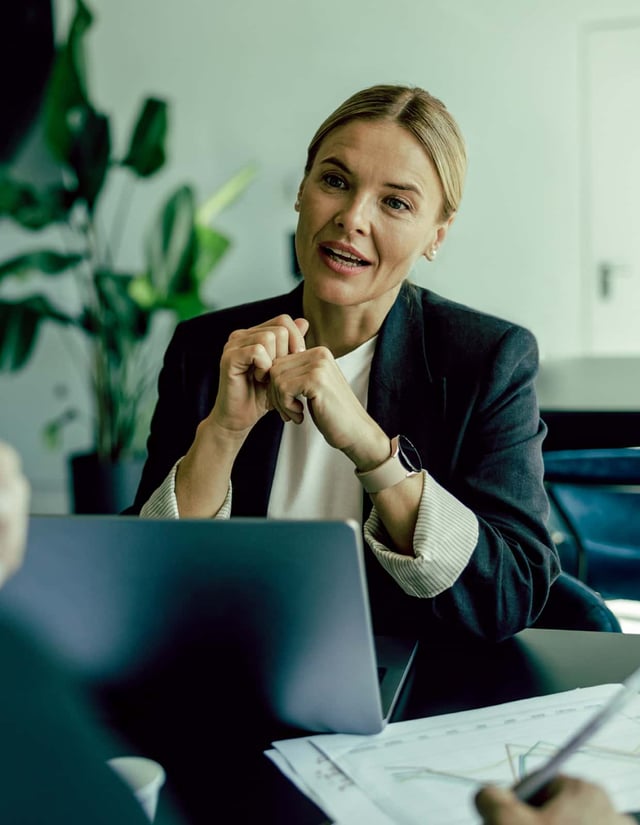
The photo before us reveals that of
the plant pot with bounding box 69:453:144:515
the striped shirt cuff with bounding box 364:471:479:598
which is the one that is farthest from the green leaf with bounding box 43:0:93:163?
the striped shirt cuff with bounding box 364:471:479:598

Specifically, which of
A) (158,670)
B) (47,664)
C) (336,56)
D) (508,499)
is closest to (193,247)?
(336,56)

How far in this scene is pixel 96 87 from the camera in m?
4.58

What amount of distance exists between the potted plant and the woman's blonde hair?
2.28 metres

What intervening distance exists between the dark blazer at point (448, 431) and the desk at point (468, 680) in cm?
7

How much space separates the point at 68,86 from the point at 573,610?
3.08 meters

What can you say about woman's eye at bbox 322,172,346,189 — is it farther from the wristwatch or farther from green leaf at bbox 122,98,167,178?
green leaf at bbox 122,98,167,178

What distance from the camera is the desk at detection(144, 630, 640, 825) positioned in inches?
28.6

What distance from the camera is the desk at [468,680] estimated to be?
0.73 meters

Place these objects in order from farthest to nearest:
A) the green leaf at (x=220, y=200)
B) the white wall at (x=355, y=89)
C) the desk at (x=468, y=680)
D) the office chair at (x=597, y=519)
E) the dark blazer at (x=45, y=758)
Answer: the white wall at (x=355, y=89) → the green leaf at (x=220, y=200) → the office chair at (x=597, y=519) → the desk at (x=468, y=680) → the dark blazer at (x=45, y=758)

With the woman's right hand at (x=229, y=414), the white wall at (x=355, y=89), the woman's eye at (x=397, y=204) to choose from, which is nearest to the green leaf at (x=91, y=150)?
the white wall at (x=355, y=89)

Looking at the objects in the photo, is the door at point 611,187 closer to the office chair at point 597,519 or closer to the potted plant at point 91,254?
the potted plant at point 91,254

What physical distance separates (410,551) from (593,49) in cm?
344

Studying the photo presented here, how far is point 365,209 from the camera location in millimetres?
1363

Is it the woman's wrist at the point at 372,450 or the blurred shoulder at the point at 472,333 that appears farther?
the blurred shoulder at the point at 472,333
